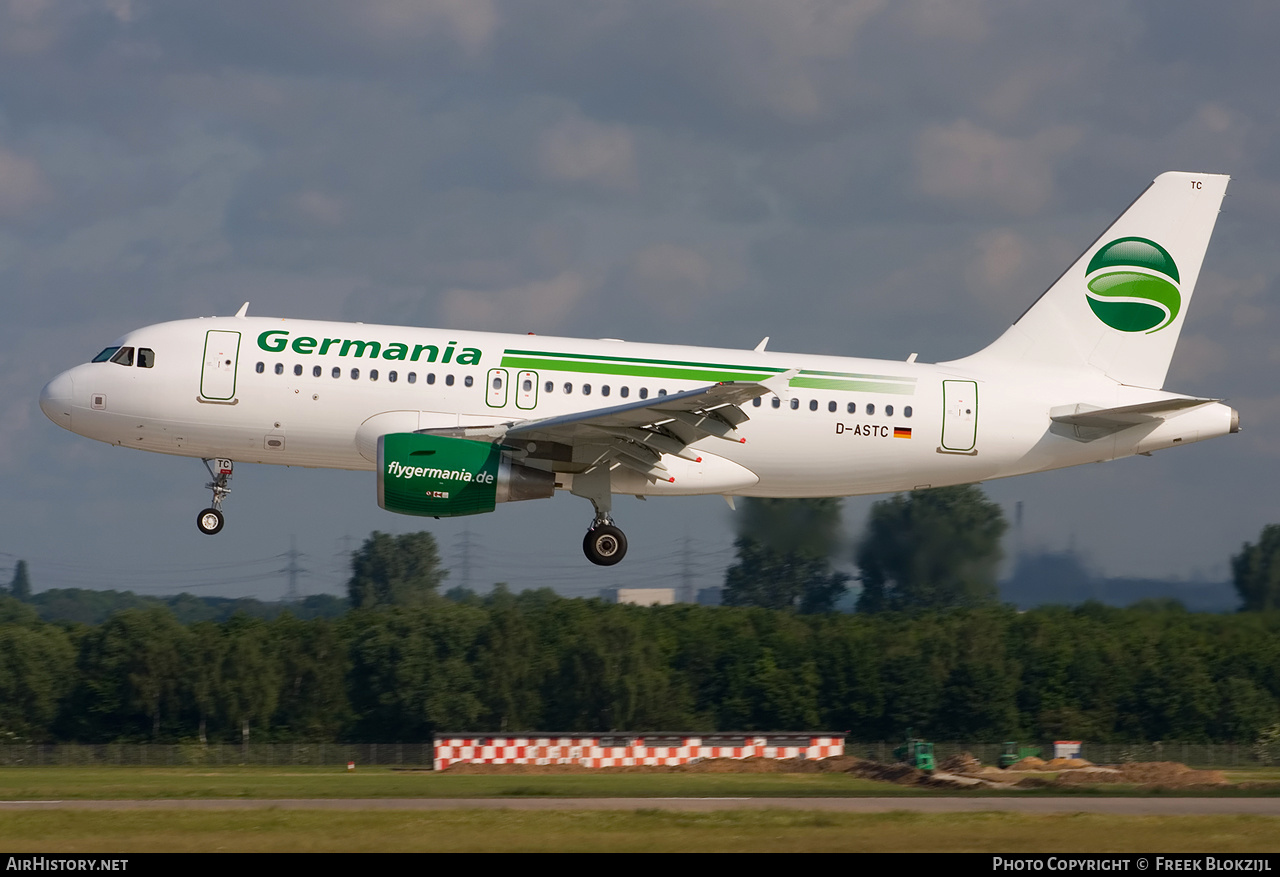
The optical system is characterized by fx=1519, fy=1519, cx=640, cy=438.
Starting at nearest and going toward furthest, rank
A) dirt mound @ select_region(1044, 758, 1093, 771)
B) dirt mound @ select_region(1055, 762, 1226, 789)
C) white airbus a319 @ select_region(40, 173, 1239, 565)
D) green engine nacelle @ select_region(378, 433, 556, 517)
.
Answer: green engine nacelle @ select_region(378, 433, 556, 517) → white airbus a319 @ select_region(40, 173, 1239, 565) → dirt mound @ select_region(1055, 762, 1226, 789) → dirt mound @ select_region(1044, 758, 1093, 771)

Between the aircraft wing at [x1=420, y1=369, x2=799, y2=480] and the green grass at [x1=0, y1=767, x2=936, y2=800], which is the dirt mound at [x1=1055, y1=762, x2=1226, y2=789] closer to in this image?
the green grass at [x1=0, y1=767, x2=936, y2=800]

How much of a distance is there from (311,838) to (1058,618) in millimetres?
43013

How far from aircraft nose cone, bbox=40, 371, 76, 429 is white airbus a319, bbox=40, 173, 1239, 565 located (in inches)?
1.9

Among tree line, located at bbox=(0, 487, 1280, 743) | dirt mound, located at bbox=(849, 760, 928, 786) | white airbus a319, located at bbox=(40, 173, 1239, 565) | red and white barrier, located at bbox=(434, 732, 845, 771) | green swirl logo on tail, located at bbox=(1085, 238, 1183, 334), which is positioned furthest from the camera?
tree line, located at bbox=(0, 487, 1280, 743)

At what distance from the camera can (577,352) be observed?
3038 cm

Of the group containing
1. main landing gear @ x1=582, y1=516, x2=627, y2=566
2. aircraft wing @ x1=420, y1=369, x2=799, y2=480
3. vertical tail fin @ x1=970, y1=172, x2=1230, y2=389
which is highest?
vertical tail fin @ x1=970, y1=172, x2=1230, y2=389

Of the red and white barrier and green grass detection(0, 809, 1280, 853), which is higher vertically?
green grass detection(0, 809, 1280, 853)

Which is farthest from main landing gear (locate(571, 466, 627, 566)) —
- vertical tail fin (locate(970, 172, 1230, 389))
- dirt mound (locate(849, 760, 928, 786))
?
dirt mound (locate(849, 760, 928, 786))

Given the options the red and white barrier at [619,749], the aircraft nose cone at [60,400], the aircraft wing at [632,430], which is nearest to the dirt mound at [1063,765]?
the red and white barrier at [619,749]

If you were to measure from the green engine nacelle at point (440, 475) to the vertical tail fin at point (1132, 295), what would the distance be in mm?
11049

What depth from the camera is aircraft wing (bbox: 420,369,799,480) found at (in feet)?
92.0

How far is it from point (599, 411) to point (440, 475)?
10.7ft
